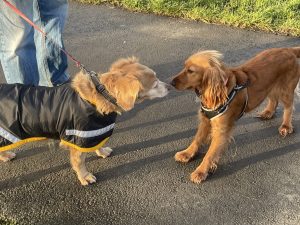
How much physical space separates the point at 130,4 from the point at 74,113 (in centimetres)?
444

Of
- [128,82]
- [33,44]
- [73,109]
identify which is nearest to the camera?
[128,82]

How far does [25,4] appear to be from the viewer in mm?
3748

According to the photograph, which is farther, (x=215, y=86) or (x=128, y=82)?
(x=215, y=86)

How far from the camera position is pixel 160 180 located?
12.1 feet

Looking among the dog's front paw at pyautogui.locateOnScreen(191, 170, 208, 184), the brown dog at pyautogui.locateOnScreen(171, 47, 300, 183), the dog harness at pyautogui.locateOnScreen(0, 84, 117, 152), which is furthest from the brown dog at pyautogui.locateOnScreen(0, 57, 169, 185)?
the dog's front paw at pyautogui.locateOnScreen(191, 170, 208, 184)

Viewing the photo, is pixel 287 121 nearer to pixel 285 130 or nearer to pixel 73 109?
pixel 285 130

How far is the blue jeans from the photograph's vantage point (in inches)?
148

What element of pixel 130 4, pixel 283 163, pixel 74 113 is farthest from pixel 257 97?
pixel 130 4

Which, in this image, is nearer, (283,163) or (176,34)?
(283,163)

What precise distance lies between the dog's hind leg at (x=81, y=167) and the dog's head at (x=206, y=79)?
3.59 feet

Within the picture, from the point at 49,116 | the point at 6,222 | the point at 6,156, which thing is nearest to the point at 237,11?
the point at 49,116

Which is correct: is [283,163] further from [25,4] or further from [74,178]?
[25,4]

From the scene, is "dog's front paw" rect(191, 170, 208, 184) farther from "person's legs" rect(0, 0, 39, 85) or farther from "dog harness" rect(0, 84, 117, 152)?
"person's legs" rect(0, 0, 39, 85)

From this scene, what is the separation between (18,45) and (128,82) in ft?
5.19
